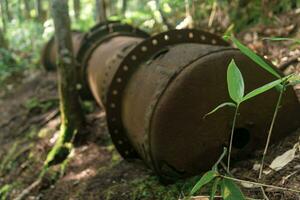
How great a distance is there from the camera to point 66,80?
476 cm

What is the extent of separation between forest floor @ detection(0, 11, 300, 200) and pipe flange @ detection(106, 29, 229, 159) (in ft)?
1.33

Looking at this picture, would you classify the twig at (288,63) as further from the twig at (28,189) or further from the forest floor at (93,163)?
the twig at (28,189)

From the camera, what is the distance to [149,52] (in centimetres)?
336

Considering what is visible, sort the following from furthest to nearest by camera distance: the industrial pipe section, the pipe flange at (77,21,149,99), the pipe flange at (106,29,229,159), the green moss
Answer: the pipe flange at (77,21,149,99), the pipe flange at (106,29,229,159), the green moss, the industrial pipe section

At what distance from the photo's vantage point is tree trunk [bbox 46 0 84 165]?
15.3 ft

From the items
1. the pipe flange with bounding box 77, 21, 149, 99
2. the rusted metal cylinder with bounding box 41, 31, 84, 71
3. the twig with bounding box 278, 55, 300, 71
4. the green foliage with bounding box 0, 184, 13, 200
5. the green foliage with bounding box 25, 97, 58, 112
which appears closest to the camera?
the twig with bounding box 278, 55, 300, 71

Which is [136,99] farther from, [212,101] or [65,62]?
[65,62]

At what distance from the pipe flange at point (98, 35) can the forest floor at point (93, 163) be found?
439 mm

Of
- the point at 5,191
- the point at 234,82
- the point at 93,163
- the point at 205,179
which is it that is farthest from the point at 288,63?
the point at 5,191

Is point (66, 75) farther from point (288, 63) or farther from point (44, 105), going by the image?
point (288, 63)

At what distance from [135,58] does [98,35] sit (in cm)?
236

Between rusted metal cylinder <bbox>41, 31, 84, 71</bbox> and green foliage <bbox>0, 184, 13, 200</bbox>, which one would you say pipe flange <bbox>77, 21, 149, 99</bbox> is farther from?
rusted metal cylinder <bbox>41, 31, 84, 71</bbox>

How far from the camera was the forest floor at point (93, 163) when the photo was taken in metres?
2.81

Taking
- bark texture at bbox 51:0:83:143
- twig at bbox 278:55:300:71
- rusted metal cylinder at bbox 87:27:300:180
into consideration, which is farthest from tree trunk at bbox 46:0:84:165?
twig at bbox 278:55:300:71
